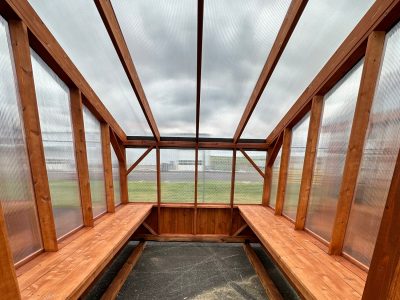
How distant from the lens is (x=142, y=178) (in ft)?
12.9

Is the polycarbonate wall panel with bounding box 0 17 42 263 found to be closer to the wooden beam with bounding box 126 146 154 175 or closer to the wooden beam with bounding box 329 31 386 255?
the wooden beam with bounding box 126 146 154 175

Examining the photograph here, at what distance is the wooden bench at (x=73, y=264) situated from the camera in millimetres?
1333

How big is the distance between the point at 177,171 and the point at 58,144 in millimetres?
2210

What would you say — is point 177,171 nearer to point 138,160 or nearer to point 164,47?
point 138,160

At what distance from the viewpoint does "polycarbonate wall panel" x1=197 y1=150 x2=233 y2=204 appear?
390 cm

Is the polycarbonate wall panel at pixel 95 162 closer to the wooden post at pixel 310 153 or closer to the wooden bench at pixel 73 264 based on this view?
the wooden bench at pixel 73 264

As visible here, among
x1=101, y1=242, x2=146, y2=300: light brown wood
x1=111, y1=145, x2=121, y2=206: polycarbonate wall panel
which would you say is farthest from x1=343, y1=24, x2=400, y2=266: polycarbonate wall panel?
x1=111, y1=145, x2=121, y2=206: polycarbonate wall panel

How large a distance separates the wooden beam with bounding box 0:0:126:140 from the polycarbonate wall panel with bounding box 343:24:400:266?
276cm

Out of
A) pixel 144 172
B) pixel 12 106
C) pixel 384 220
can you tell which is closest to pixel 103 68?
pixel 12 106

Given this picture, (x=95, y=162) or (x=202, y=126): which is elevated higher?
(x=202, y=126)

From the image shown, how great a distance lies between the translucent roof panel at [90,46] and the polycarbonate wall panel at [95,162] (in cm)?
36

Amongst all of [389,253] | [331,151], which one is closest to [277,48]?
[331,151]

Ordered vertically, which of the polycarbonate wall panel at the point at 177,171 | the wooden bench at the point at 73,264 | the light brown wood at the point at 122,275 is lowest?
the light brown wood at the point at 122,275

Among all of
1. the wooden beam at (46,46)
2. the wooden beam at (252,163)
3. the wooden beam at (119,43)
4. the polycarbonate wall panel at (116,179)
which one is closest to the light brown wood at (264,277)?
the wooden beam at (252,163)
